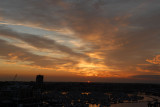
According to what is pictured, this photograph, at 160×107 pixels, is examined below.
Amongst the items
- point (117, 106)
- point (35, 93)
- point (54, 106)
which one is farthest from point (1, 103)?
point (117, 106)

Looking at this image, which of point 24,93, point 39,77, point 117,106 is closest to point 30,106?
point 24,93

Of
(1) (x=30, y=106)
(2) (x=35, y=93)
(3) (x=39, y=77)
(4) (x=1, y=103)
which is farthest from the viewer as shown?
(3) (x=39, y=77)

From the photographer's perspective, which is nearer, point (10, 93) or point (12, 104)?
point (12, 104)

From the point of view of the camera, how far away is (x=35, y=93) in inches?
3688

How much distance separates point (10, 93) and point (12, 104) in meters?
25.7

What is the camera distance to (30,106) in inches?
2544

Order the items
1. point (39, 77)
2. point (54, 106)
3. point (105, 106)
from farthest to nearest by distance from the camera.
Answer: point (39, 77), point (105, 106), point (54, 106)

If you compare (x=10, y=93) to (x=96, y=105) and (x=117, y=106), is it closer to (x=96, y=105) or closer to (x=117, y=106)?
(x=96, y=105)

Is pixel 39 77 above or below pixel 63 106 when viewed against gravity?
above

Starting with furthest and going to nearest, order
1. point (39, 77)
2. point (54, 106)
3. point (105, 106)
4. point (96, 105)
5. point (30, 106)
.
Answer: point (39, 77), point (96, 105), point (105, 106), point (54, 106), point (30, 106)

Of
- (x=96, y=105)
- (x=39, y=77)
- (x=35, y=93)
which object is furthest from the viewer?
(x=39, y=77)

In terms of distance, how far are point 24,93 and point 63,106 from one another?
86.0 ft

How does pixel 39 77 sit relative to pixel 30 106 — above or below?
above

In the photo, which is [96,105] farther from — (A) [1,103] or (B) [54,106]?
(A) [1,103]
